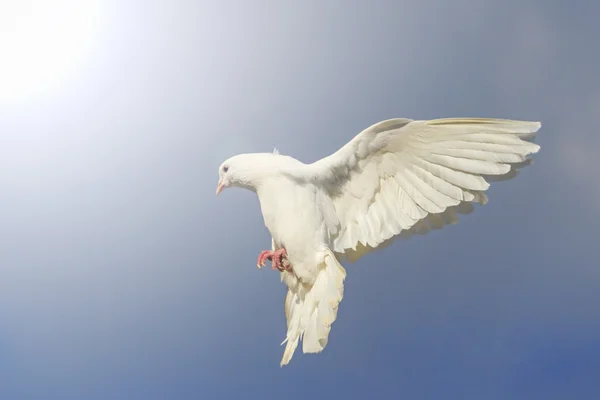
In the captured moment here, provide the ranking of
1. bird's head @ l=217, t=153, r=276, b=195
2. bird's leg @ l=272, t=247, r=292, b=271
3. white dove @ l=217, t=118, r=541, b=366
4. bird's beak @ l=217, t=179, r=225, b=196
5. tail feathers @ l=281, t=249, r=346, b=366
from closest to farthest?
tail feathers @ l=281, t=249, r=346, b=366 < white dove @ l=217, t=118, r=541, b=366 < bird's leg @ l=272, t=247, r=292, b=271 < bird's head @ l=217, t=153, r=276, b=195 < bird's beak @ l=217, t=179, r=225, b=196

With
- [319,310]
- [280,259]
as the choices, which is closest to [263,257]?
[280,259]

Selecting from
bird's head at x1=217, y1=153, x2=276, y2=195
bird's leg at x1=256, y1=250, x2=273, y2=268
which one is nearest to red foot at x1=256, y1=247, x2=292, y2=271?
bird's leg at x1=256, y1=250, x2=273, y2=268

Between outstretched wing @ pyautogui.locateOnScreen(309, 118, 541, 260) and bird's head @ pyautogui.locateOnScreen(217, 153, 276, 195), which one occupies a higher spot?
bird's head @ pyautogui.locateOnScreen(217, 153, 276, 195)

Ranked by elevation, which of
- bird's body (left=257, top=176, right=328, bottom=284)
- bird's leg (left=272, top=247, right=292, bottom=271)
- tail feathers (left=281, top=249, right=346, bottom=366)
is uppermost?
bird's body (left=257, top=176, right=328, bottom=284)

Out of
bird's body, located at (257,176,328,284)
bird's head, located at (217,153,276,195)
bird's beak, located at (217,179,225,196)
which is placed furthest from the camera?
bird's beak, located at (217,179,225,196)

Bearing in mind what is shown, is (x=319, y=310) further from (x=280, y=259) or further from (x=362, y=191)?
(x=362, y=191)

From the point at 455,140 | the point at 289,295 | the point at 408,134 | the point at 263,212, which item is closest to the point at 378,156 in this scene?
the point at 408,134

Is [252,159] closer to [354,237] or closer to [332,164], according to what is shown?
[332,164]

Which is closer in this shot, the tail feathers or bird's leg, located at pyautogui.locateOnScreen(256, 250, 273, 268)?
the tail feathers

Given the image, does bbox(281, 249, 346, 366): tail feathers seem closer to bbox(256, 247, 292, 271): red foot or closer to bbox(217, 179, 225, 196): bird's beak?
bbox(256, 247, 292, 271): red foot
